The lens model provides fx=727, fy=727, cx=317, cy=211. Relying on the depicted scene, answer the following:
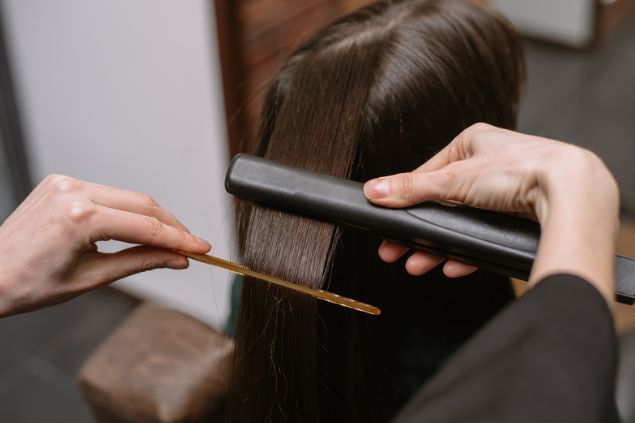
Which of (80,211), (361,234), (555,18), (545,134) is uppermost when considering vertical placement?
(80,211)

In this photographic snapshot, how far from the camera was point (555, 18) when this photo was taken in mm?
2842

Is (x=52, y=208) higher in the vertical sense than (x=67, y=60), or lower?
higher

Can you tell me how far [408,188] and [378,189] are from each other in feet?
0.08

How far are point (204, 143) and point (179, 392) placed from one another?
39.4 inches

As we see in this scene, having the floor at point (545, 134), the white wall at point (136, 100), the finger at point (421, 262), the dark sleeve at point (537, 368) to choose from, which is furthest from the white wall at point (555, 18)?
the dark sleeve at point (537, 368)

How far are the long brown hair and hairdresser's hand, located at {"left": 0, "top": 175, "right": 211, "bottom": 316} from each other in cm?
9

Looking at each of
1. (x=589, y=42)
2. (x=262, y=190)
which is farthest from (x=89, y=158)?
(x=589, y=42)

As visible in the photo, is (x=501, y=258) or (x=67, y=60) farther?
(x=67, y=60)

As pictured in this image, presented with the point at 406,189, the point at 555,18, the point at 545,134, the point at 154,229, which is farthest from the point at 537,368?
the point at 555,18

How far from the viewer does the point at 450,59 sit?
0.90 meters

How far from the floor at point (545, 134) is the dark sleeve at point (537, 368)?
5.46 ft

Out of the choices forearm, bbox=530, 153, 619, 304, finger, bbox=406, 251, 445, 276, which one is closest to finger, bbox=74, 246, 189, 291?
finger, bbox=406, 251, 445, 276

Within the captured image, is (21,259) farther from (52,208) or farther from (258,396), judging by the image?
(258,396)

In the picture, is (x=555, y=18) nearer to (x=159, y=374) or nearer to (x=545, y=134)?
(x=545, y=134)
